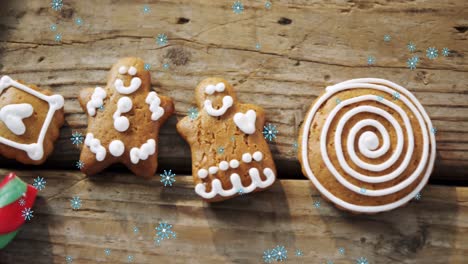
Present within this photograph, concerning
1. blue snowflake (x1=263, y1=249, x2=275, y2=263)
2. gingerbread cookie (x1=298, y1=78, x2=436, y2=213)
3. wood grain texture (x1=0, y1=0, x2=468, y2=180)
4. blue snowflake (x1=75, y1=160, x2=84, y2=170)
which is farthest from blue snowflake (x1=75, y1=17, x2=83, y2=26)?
blue snowflake (x1=263, y1=249, x2=275, y2=263)

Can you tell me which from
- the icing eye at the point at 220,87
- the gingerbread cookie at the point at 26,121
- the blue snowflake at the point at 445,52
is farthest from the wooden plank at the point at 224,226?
the blue snowflake at the point at 445,52

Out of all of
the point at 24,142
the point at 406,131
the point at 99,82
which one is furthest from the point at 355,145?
the point at 24,142

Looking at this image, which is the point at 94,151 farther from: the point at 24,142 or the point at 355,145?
the point at 355,145

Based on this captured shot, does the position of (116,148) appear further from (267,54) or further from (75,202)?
(267,54)

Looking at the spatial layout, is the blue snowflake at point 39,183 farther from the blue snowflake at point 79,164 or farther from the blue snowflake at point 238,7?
the blue snowflake at point 238,7

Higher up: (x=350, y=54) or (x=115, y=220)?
(x=350, y=54)

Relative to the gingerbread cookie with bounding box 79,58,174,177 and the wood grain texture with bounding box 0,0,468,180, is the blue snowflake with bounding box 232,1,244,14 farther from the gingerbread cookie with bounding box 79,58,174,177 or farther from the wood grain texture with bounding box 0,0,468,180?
the gingerbread cookie with bounding box 79,58,174,177
